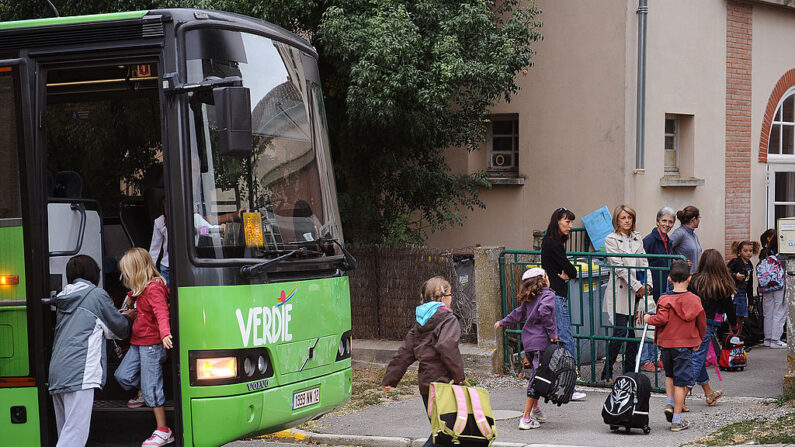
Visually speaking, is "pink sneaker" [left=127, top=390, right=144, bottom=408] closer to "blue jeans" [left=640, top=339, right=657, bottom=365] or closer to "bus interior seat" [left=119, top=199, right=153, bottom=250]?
"bus interior seat" [left=119, top=199, right=153, bottom=250]

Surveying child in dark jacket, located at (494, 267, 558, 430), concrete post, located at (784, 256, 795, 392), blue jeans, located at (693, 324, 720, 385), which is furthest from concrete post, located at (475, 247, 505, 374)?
concrete post, located at (784, 256, 795, 392)

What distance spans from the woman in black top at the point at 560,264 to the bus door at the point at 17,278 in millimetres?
4963

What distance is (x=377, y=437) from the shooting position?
8516 mm

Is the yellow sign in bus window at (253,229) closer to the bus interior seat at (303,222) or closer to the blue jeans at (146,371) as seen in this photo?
the bus interior seat at (303,222)

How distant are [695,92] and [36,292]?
1144 centimetres

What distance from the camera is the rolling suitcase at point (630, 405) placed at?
837 cm

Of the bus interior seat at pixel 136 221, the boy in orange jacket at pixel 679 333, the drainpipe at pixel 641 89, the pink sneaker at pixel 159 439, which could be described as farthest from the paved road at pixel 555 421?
the drainpipe at pixel 641 89

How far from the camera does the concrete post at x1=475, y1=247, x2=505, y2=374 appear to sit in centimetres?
1116

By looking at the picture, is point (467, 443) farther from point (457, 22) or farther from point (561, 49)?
point (561, 49)

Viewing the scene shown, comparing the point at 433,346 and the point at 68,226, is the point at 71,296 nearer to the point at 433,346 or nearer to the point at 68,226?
the point at 68,226

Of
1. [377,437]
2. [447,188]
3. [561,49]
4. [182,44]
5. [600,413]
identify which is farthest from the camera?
[561,49]

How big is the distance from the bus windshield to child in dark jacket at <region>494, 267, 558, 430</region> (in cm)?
214

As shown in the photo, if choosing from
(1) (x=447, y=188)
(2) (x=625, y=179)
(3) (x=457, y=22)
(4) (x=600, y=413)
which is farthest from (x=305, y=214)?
(2) (x=625, y=179)

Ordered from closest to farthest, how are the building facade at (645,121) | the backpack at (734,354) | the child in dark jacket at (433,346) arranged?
the child in dark jacket at (433,346)
the backpack at (734,354)
the building facade at (645,121)
